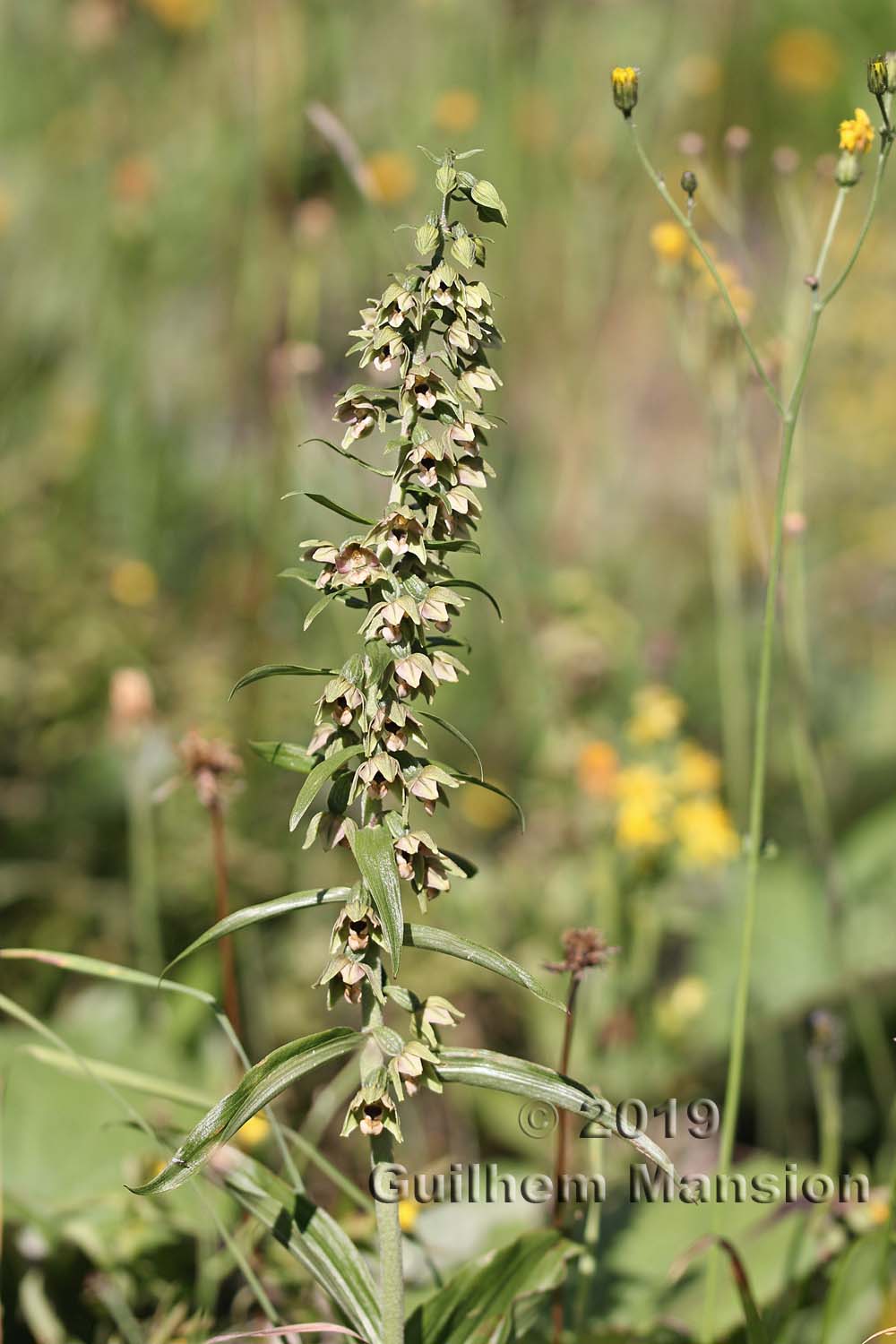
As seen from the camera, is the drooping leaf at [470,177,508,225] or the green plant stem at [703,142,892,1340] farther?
the green plant stem at [703,142,892,1340]

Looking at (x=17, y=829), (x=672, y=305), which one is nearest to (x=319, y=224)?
(x=672, y=305)

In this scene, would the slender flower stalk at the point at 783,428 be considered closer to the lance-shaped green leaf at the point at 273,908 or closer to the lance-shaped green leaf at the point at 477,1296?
the lance-shaped green leaf at the point at 477,1296

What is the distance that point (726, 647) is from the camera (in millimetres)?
2471

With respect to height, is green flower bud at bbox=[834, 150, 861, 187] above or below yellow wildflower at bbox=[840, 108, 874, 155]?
below

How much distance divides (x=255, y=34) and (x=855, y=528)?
225 cm

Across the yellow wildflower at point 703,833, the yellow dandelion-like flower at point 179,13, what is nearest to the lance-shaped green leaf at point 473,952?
the yellow wildflower at point 703,833

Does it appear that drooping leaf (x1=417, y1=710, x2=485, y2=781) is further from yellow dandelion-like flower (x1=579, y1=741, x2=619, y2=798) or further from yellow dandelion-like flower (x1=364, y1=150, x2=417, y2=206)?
yellow dandelion-like flower (x1=364, y1=150, x2=417, y2=206)

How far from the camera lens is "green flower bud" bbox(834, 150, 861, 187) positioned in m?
1.18

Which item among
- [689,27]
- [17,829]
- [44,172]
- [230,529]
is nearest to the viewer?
[17,829]

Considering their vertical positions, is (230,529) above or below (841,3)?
below

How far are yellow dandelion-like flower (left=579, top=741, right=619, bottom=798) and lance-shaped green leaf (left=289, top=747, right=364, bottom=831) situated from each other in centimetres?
157

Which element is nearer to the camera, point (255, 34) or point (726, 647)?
point (726, 647)

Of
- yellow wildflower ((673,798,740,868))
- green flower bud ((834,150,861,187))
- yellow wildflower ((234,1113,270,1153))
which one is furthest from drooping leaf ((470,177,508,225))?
yellow wildflower ((673,798,740,868))

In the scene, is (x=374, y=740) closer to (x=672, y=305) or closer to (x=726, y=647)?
(x=672, y=305)
